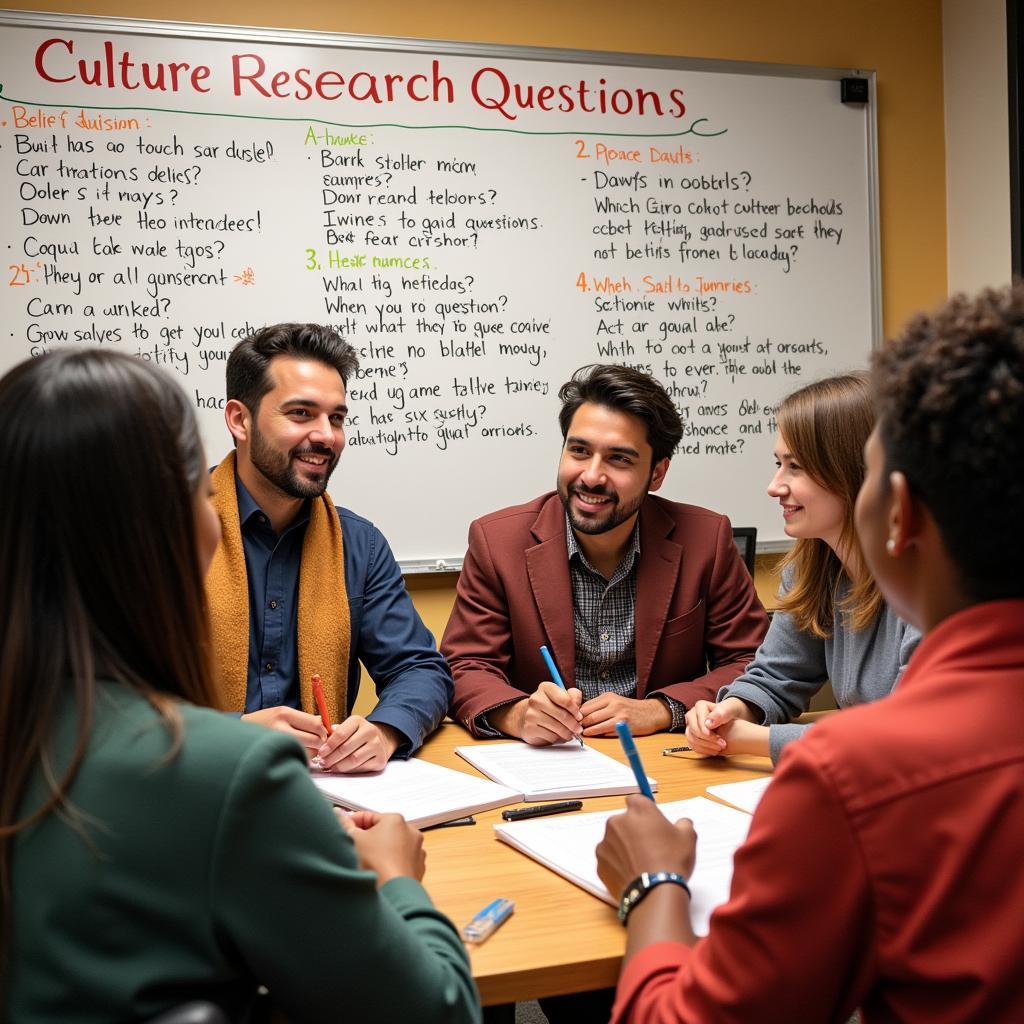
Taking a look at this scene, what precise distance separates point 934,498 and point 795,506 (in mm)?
1145

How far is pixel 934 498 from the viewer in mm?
803

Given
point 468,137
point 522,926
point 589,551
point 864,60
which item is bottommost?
point 522,926

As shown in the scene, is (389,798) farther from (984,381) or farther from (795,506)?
(984,381)

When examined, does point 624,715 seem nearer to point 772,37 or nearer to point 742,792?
point 742,792

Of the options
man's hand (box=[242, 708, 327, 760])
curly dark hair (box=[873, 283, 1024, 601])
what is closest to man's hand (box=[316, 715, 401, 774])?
man's hand (box=[242, 708, 327, 760])

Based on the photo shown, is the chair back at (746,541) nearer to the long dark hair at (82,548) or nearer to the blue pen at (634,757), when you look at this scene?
the blue pen at (634,757)

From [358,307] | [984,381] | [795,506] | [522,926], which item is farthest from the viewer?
[358,307]

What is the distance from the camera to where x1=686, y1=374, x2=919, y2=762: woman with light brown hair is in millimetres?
1799

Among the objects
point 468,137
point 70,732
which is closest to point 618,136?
point 468,137

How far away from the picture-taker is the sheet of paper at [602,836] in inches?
45.9

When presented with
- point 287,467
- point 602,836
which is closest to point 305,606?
point 287,467

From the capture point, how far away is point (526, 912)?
1.16 m

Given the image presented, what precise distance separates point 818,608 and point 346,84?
203 cm

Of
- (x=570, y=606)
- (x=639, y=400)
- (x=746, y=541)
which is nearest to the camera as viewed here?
(x=570, y=606)
